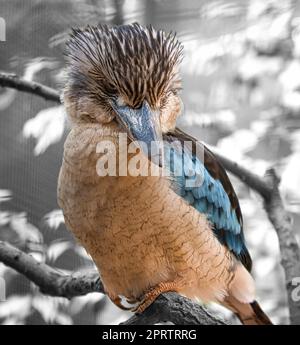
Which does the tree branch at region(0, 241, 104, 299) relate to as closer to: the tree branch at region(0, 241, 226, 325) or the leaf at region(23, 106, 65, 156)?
the tree branch at region(0, 241, 226, 325)

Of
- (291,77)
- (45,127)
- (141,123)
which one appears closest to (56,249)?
(45,127)

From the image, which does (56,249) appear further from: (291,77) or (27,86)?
(291,77)

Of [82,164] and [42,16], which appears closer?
[82,164]

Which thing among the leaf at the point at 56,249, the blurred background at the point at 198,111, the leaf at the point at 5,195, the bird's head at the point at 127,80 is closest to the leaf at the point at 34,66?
the blurred background at the point at 198,111

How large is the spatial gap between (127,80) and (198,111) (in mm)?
249

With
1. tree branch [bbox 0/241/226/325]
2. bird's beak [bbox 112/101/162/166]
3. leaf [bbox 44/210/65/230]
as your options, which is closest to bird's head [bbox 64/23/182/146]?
bird's beak [bbox 112/101/162/166]

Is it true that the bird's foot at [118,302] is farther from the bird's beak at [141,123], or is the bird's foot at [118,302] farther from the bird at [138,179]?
the bird's beak at [141,123]

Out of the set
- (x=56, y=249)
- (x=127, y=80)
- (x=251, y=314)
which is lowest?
(x=251, y=314)

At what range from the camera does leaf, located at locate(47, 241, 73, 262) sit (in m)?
1.25

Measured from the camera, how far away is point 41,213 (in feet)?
4.15

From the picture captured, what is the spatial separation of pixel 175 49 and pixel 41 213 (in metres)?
0.46

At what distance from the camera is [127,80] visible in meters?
1.04

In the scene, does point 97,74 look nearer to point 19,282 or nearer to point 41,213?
point 41,213

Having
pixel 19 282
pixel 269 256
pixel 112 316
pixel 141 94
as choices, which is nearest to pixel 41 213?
pixel 19 282
